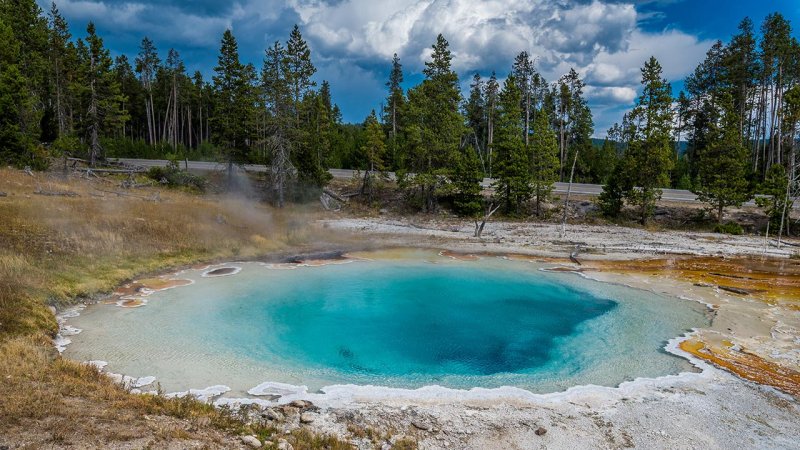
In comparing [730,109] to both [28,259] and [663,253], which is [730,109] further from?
[28,259]

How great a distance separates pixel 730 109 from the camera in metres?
34.6

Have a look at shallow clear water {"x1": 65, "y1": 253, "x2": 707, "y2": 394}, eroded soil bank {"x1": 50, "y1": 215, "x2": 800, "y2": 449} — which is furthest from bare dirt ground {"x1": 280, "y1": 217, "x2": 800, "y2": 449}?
shallow clear water {"x1": 65, "y1": 253, "x2": 707, "y2": 394}

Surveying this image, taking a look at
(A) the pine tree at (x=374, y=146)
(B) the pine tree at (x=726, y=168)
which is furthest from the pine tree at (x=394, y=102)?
(B) the pine tree at (x=726, y=168)

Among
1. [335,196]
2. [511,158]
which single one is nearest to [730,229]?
[511,158]

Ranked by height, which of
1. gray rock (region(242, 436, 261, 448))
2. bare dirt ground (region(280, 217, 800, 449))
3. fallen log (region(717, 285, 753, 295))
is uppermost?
gray rock (region(242, 436, 261, 448))

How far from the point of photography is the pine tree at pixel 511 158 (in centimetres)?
3716

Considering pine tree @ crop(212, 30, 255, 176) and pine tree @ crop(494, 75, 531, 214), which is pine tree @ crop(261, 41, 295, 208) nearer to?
pine tree @ crop(212, 30, 255, 176)

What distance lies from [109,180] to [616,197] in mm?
38411

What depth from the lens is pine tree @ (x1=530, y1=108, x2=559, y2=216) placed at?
3712 cm

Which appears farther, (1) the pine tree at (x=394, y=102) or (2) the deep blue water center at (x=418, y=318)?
(1) the pine tree at (x=394, y=102)

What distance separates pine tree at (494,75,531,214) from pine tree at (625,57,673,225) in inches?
302

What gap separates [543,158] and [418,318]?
2525 centimetres

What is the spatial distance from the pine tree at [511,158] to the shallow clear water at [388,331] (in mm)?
16504

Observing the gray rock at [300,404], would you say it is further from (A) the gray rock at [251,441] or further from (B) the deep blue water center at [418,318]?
(B) the deep blue water center at [418,318]
